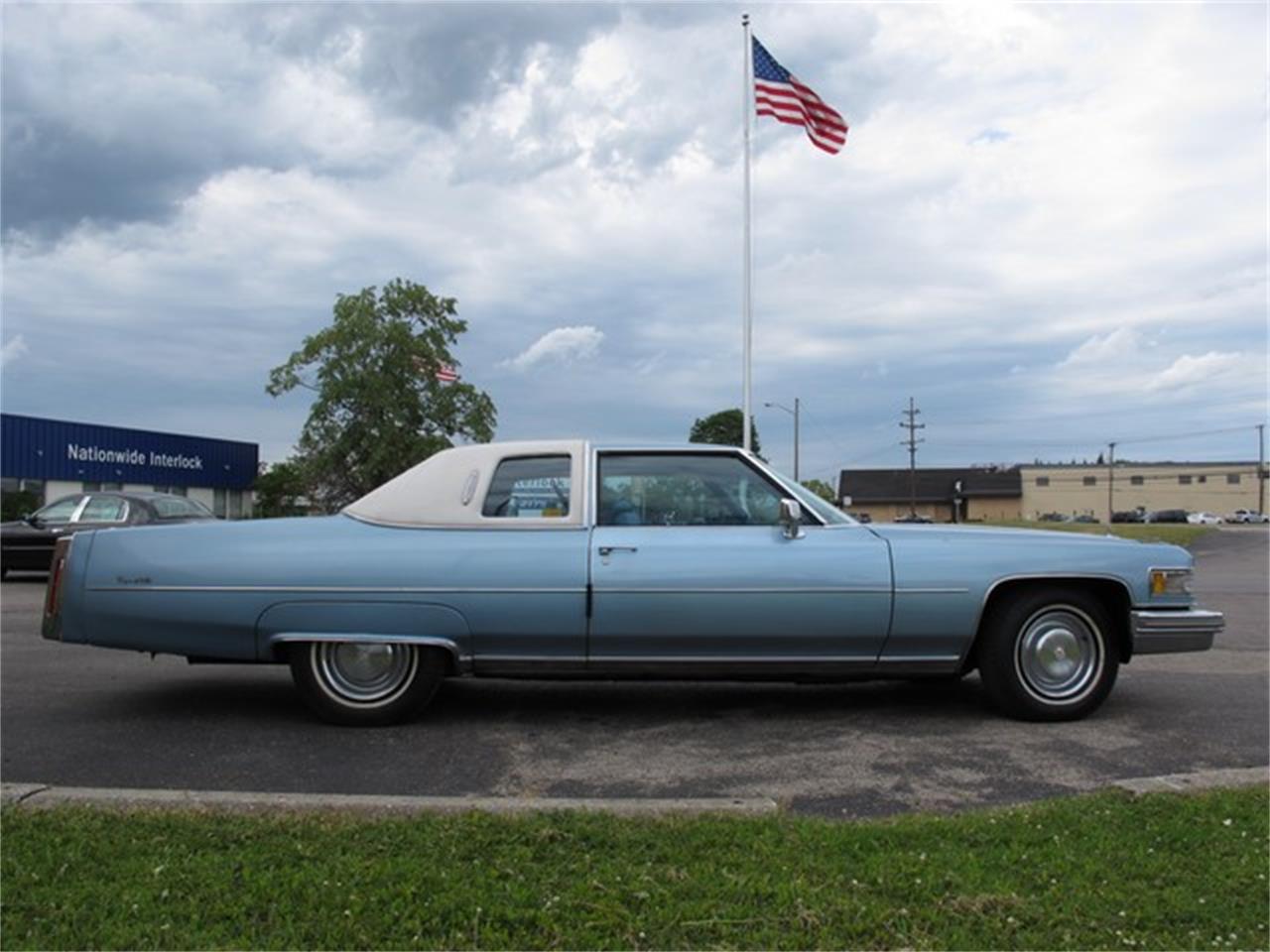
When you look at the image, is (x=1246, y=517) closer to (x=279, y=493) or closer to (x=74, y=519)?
(x=279, y=493)

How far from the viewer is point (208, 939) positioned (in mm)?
2662

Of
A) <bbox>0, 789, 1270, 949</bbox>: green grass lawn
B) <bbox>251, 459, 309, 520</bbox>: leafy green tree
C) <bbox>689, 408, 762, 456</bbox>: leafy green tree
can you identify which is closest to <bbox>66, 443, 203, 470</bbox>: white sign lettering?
<bbox>251, 459, 309, 520</bbox>: leafy green tree

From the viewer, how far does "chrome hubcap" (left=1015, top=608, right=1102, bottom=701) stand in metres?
5.23

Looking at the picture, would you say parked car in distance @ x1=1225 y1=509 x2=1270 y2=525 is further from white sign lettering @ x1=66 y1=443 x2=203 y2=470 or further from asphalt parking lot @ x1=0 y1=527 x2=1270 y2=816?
asphalt parking lot @ x1=0 y1=527 x2=1270 y2=816

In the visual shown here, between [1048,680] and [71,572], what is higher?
[71,572]

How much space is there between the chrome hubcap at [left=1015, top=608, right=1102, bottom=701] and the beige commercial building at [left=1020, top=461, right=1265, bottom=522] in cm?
9628

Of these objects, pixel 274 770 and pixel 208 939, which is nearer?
pixel 208 939

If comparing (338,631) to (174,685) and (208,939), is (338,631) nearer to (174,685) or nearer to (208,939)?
(174,685)

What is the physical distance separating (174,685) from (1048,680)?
202 inches

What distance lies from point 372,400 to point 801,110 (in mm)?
30553

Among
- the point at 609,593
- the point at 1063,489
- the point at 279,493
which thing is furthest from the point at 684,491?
the point at 1063,489

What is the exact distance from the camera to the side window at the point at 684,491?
17.3 feet

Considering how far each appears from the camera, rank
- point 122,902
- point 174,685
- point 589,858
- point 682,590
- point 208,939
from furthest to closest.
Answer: point 174,685 → point 682,590 → point 589,858 → point 122,902 → point 208,939

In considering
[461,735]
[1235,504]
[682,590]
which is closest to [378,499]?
[461,735]
